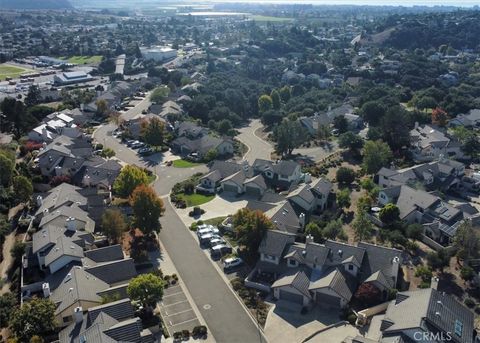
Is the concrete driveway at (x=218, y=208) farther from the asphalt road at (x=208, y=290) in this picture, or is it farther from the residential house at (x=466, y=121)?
the residential house at (x=466, y=121)

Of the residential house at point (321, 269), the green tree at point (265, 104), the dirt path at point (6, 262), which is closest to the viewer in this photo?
the residential house at point (321, 269)

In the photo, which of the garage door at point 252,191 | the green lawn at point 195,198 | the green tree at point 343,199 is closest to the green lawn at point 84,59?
the green lawn at point 195,198

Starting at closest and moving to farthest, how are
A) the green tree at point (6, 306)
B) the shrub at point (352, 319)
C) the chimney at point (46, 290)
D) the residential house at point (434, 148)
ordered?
the shrub at point (352, 319), the chimney at point (46, 290), the green tree at point (6, 306), the residential house at point (434, 148)

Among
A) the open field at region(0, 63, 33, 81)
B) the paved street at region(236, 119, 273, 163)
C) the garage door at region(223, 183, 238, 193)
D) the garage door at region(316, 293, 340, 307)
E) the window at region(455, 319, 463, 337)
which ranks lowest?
the open field at region(0, 63, 33, 81)

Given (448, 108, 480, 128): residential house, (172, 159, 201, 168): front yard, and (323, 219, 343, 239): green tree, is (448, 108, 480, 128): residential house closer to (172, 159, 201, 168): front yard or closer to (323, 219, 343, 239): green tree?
(172, 159, 201, 168): front yard

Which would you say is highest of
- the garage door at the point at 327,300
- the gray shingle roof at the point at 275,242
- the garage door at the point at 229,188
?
the gray shingle roof at the point at 275,242

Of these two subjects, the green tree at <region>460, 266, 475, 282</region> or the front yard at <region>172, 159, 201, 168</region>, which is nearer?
the green tree at <region>460, 266, 475, 282</region>

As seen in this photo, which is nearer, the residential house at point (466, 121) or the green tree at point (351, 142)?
the green tree at point (351, 142)

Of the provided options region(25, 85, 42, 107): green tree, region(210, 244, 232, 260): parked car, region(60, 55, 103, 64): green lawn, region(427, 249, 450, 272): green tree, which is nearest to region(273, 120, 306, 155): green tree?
region(210, 244, 232, 260): parked car
